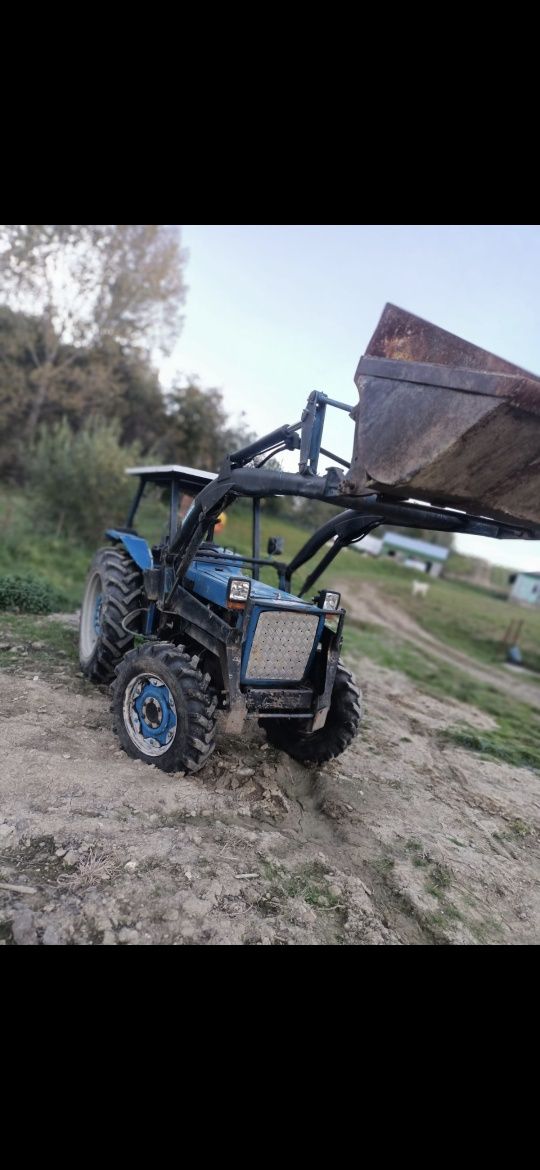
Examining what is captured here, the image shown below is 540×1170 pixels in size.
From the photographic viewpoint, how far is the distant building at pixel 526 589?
36406 mm

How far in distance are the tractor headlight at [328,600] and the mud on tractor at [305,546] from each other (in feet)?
0.04

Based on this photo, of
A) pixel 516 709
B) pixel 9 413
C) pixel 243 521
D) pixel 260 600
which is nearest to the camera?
pixel 260 600

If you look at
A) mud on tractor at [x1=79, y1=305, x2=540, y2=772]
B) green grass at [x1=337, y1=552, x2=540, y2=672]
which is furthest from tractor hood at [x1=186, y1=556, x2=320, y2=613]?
green grass at [x1=337, y1=552, x2=540, y2=672]

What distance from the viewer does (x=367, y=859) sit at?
12.9 feet

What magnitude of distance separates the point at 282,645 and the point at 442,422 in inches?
97.5

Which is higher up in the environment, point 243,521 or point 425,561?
point 243,521

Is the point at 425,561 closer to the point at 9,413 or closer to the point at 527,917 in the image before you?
the point at 9,413

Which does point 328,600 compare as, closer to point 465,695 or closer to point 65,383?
point 465,695

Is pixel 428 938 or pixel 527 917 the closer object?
pixel 428 938

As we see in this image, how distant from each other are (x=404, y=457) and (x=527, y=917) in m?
2.99

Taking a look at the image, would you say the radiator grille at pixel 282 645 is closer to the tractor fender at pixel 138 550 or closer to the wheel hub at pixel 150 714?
the wheel hub at pixel 150 714

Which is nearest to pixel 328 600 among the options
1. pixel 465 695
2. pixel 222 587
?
pixel 222 587

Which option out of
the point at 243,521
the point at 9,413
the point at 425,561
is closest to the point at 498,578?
the point at 425,561

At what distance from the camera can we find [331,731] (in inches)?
202
